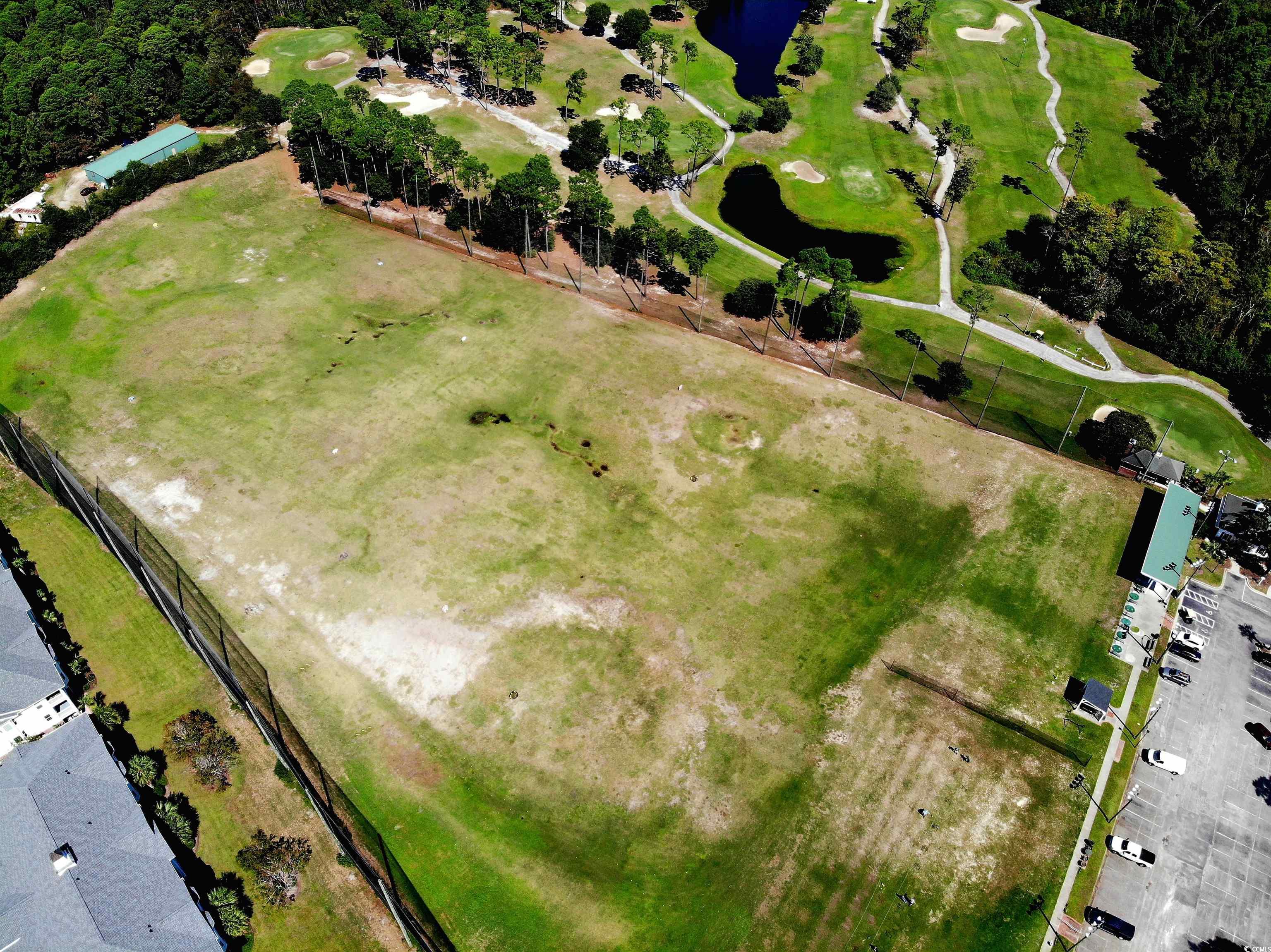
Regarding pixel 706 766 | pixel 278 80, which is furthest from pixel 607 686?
pixel 278 80

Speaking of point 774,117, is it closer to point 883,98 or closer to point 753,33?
point 883,98

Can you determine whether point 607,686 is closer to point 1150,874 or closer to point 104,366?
point 1150,874


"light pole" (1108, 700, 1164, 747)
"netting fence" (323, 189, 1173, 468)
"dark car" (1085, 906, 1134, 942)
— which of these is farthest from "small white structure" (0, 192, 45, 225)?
"dark car" (1085, 906, 1134, 942)

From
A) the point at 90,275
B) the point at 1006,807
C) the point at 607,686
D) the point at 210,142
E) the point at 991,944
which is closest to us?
the point at 991,944

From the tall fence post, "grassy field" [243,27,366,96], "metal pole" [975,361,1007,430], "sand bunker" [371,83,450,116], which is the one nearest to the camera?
the tall fence post

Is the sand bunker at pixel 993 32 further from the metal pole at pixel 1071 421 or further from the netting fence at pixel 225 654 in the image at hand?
the netting fence at pixel 225 654

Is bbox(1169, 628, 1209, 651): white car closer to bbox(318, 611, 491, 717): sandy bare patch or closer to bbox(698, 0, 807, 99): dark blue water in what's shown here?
bbox(318, 611, 491, 717): sandy bare patch

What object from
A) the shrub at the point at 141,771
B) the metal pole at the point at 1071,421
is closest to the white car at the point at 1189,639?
the metal pole at the point at 1071,421
